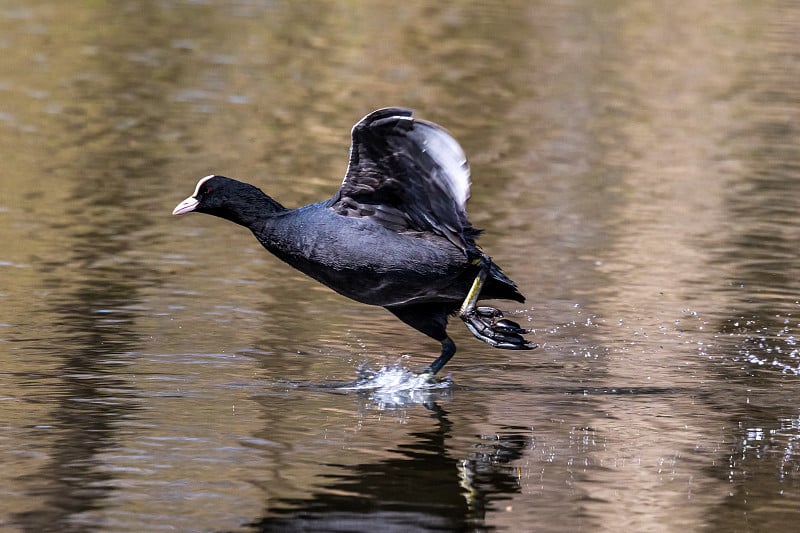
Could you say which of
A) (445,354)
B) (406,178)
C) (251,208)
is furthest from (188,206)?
(445,354)

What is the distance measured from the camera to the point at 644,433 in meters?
8.04

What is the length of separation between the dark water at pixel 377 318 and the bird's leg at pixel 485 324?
31 centimetres

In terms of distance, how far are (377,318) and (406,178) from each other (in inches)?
99.5

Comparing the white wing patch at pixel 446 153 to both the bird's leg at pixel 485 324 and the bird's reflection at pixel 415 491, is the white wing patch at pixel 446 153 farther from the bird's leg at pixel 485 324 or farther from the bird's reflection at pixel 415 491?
the bird's reflection at pixel 415 491

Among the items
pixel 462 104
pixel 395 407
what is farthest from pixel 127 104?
pixel 395 407

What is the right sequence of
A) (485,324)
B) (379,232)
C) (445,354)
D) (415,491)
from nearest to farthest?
(415,491) < (379,232) < (485,324) < (445,354)

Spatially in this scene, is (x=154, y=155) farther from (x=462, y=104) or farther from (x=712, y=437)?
(x=712, y=437)

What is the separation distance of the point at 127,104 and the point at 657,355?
10.9 m

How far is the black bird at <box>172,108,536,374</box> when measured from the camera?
818 cm

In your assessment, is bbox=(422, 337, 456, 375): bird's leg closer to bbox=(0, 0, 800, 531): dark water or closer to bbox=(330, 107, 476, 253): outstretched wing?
bbox=(0, 0, 800, 531): dark water

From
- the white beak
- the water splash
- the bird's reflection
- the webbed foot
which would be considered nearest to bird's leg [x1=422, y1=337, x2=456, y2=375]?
the water splash

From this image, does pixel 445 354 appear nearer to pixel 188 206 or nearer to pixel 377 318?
pixel 377 318

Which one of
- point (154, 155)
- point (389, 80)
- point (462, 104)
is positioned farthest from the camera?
point (389, 80)

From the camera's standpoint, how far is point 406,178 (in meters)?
8.15
